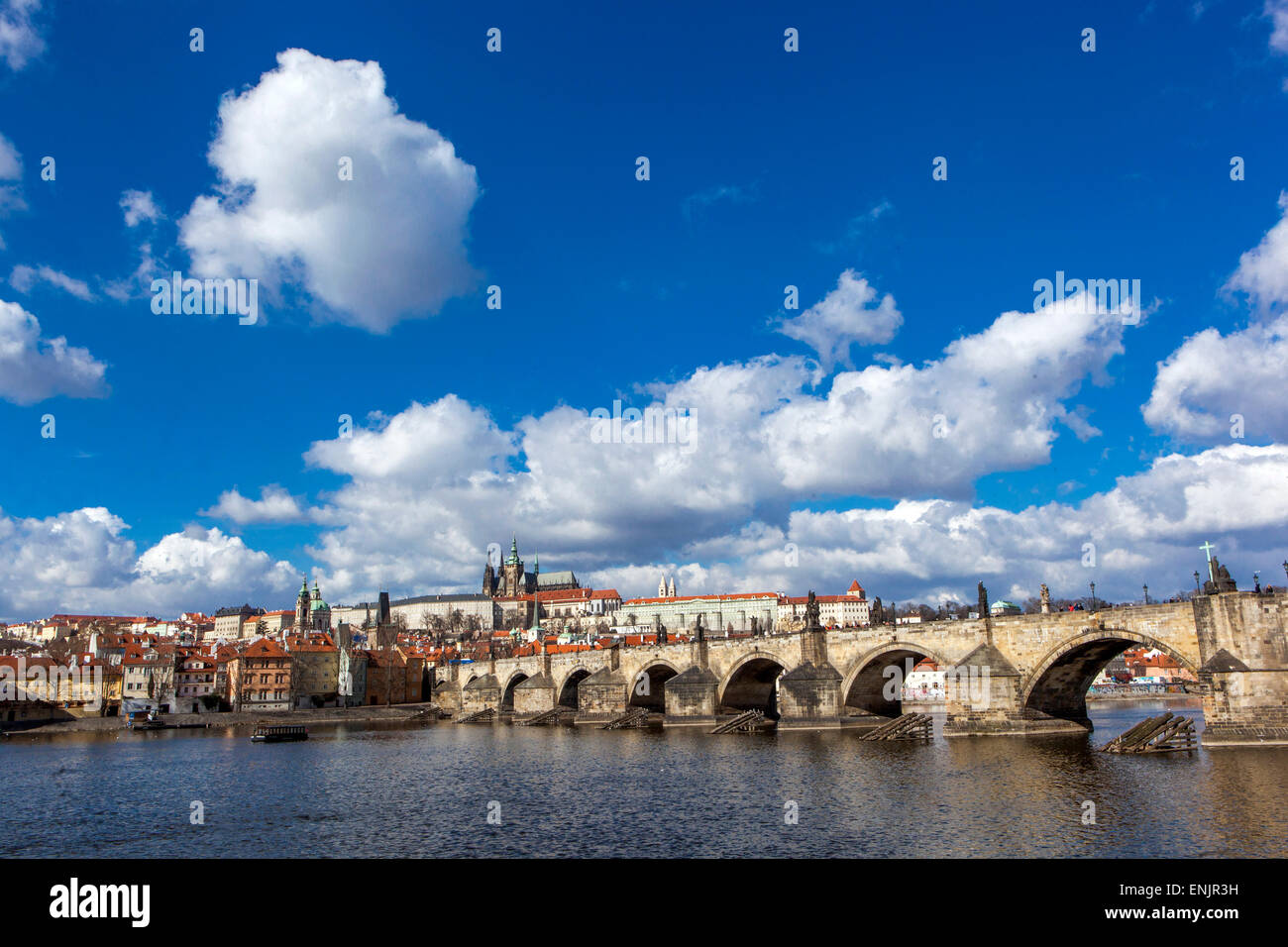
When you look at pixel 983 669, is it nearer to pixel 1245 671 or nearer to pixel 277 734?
pixel 1245 671

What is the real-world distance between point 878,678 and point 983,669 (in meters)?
12.1

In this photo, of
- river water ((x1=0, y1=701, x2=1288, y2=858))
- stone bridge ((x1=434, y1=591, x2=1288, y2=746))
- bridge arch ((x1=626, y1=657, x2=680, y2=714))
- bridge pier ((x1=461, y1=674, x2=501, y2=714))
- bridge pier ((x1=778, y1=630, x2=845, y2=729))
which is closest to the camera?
river water ((x1=0, y1=701, x2=1288, y2=858))

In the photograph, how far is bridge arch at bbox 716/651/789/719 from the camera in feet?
195

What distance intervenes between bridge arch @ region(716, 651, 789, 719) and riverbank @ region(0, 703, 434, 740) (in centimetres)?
4650

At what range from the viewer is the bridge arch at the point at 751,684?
2344 inches

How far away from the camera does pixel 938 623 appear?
44438 mm

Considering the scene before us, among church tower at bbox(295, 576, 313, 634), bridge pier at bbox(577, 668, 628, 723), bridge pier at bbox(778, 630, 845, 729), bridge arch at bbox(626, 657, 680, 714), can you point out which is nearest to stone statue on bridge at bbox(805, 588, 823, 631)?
bridge pier at bbox(778, 630, 845, 729)

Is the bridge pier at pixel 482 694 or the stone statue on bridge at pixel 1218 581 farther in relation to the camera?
the bridge pier at pixel 482 694

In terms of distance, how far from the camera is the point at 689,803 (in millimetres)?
26719

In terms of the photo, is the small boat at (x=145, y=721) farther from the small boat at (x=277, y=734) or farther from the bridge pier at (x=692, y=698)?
the bridge pier at (x=692, y=698)

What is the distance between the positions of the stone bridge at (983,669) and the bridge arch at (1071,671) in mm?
71

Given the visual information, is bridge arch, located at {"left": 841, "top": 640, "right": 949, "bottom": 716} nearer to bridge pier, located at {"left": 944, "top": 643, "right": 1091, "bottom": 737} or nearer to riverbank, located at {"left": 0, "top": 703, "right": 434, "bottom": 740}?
bridge pier, located at {"left": 944, "top": 643, "right": 1091, "bottom": 737}

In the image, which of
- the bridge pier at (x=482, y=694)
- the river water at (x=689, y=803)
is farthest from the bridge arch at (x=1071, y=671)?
the bridge pier at (x=482, y=694)

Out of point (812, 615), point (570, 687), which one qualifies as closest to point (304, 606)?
point (570, 687)
